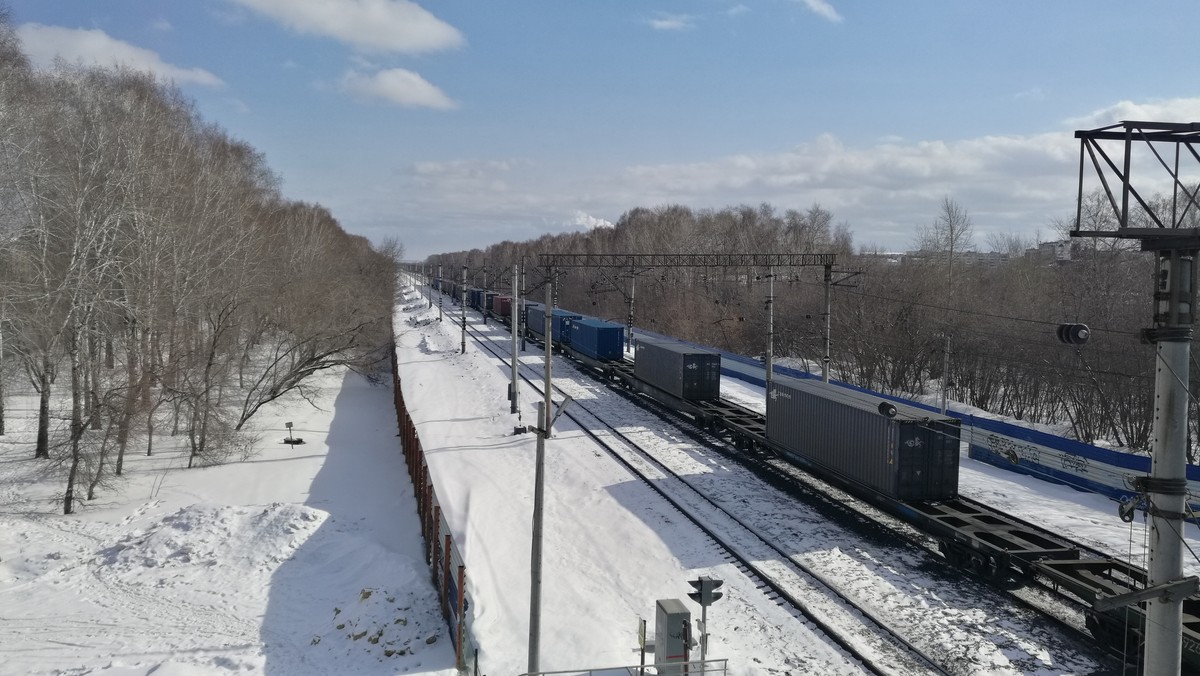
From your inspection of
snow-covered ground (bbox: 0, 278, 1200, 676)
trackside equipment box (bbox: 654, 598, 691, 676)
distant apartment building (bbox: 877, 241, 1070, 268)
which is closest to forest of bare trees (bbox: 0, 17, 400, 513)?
snow-covered ground (bbox: 0, 278, 1200, 676)

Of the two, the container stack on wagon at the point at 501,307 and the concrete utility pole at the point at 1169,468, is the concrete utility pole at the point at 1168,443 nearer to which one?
the concrete utility pole at the point at 1169,468

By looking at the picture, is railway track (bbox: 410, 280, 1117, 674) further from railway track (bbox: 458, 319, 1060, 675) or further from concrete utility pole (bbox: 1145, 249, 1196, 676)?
concrete utility pole (bbox: 1145, 249, 1196, 676)

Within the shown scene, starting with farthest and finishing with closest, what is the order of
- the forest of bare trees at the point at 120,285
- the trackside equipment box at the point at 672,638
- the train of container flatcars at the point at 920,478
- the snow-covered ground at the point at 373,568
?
1. the forest of bare trees at the point at 120,285
2. the snow-covered ground at the point at 373,568
3. the train of container flatcars at the point at 920,478
4. the trackside equipment box at the point at 672,638

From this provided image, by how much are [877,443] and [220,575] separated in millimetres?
14311

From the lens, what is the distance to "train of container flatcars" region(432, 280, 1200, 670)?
11.8m

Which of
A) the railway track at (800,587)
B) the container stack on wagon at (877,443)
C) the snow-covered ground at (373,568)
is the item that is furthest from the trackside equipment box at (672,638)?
the container stack on wagon at (877,443)

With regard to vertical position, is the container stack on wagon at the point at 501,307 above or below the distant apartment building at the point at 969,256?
below

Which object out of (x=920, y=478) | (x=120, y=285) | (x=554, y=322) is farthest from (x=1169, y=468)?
(x=554, y=322)

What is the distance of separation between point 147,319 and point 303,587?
15707 mm

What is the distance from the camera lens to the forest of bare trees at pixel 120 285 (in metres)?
22.1

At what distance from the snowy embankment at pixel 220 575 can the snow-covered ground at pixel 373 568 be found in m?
0.05

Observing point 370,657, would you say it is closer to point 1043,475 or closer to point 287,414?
point 1043,475

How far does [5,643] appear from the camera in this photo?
1309cm

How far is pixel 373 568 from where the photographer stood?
1582 cm
